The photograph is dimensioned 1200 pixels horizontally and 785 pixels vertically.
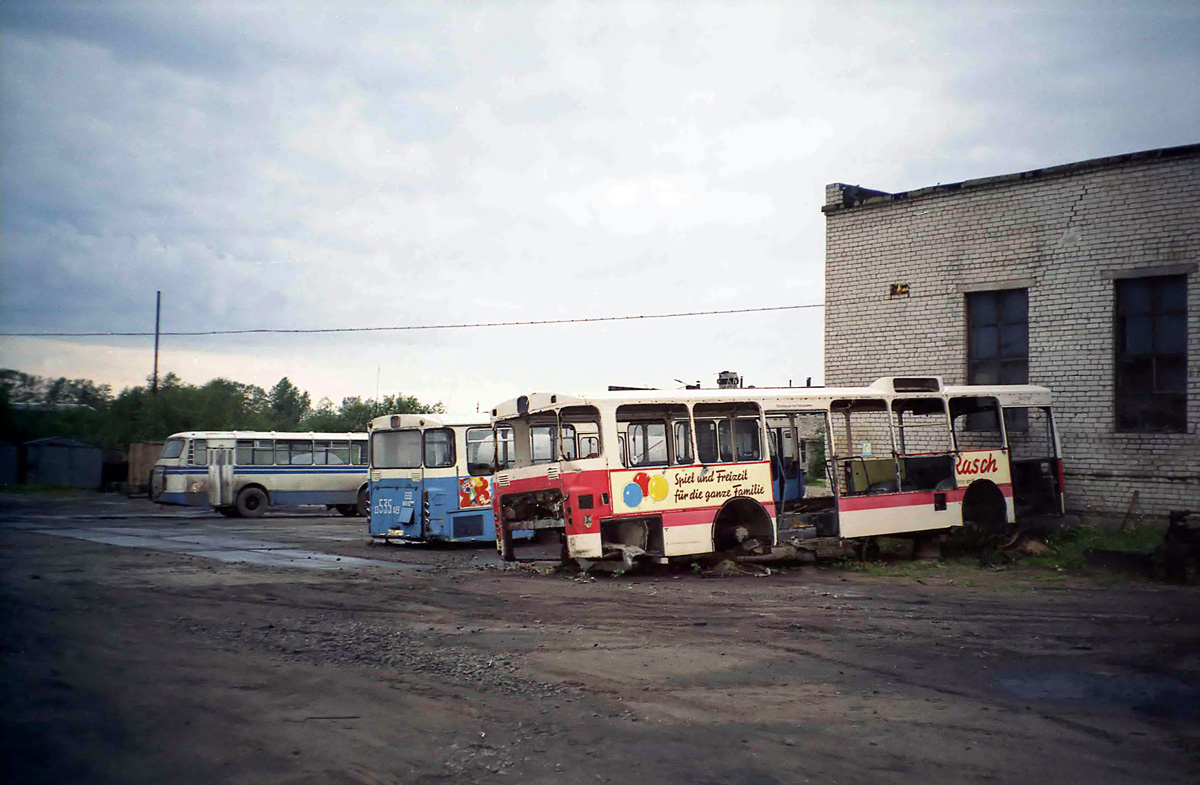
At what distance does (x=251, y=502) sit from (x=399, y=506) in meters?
13.1

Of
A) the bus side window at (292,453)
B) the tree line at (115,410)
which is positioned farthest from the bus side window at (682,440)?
the tree line at (115,410)

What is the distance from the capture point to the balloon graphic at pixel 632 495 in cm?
1250

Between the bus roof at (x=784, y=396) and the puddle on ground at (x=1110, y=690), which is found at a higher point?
the bus roof at (x=784, y=396)

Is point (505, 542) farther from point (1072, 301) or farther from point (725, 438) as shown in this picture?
point (1072, 301)

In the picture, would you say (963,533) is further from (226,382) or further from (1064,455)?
(226,382)

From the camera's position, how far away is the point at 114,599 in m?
10.6

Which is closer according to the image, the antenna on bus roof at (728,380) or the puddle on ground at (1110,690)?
the puddle on ground at (1110,690)

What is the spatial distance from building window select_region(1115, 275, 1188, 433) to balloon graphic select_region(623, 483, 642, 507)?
8625mm

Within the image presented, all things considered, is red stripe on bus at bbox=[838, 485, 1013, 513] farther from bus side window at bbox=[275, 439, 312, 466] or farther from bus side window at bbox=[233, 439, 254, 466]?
bus side window at bbox=[233, 439, 254, 466]

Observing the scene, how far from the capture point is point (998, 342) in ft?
55.7

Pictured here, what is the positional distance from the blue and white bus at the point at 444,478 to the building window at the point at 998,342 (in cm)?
928

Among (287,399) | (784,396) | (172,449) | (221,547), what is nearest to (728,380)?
(784,396)

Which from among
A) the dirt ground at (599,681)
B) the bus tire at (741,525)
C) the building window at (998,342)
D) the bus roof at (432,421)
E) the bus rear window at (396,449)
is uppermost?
the building window at (998,342)

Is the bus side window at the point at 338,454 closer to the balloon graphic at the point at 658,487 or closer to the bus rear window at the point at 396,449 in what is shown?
the bus rear window at the point at 396,449
